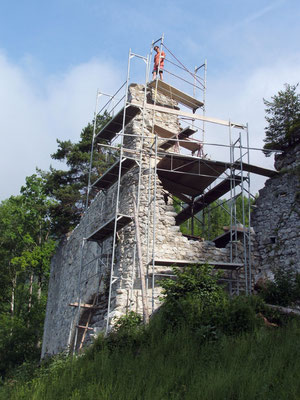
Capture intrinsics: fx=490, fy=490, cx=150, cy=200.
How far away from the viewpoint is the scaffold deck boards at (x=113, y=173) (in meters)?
13.8

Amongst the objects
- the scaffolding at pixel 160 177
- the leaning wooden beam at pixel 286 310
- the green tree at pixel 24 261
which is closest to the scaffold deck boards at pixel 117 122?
the scaffolding at pixel 160 177

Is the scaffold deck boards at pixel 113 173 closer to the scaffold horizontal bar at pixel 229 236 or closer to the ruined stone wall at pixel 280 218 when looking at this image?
the scaffold horizontal bar at pixel 229 236

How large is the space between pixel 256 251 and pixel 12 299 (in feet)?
54.8

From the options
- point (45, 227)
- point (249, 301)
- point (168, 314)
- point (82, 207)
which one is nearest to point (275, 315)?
point (249, 301)

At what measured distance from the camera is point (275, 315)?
970 cm

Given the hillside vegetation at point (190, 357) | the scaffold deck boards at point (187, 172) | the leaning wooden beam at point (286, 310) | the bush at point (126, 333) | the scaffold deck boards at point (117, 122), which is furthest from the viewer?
Result: the scaffold deck boards at point (117, 122)

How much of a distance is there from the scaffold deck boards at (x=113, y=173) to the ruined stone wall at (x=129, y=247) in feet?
0.55

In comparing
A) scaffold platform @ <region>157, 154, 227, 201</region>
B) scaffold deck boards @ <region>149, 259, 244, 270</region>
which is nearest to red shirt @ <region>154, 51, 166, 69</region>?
scaffold platform @ <region>157, 154, 227, 201</region>

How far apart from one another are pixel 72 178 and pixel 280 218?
47.2ft

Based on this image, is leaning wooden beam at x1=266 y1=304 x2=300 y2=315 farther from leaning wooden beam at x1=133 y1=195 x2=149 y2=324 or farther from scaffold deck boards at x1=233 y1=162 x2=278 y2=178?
scaffold deck boards at x1=233 y1=162 x2=278 y2=178

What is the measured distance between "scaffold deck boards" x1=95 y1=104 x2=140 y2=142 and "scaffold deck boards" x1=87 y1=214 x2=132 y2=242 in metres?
3.86

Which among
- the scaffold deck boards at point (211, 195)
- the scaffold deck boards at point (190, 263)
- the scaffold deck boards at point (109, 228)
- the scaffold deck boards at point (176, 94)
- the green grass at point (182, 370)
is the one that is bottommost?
the green grass at point (182, 370)

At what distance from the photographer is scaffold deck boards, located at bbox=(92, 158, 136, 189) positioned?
13.8 meters

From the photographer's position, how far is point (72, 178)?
25.0 meters
